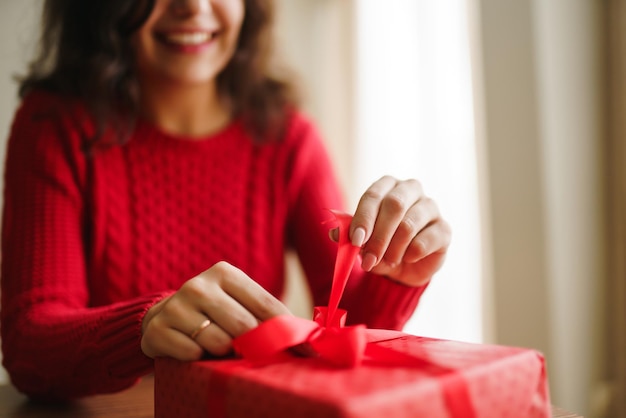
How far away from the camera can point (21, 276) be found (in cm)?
71

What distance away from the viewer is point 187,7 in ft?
2.78

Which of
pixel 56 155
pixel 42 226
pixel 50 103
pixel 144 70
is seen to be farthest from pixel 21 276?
Answer: pixel 144 70

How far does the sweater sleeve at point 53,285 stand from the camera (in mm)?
542

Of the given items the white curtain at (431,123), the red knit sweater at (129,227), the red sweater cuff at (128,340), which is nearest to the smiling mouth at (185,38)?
the red knit sweater at (129,227)

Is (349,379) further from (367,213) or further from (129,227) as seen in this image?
(129,227)

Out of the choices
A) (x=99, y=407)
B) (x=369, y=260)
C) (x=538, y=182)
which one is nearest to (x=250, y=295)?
(x=369, y=260)

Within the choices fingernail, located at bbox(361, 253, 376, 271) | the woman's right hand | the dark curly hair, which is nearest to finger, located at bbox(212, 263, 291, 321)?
the woman's right hand

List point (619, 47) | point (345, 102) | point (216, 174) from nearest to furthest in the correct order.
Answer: point (216, 174) → point (619, 47) → point (345, 102)

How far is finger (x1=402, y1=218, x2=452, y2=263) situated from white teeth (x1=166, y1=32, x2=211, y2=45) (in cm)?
51

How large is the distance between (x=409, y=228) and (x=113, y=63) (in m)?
0.59

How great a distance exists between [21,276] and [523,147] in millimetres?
952

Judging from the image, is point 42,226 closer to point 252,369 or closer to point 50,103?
point 50,103

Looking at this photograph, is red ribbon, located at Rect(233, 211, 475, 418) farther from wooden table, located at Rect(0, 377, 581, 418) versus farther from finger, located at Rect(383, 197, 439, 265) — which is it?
wooden table, located at Rect(0, 377, 581, 418)

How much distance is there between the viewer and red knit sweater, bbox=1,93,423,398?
2.15ft
